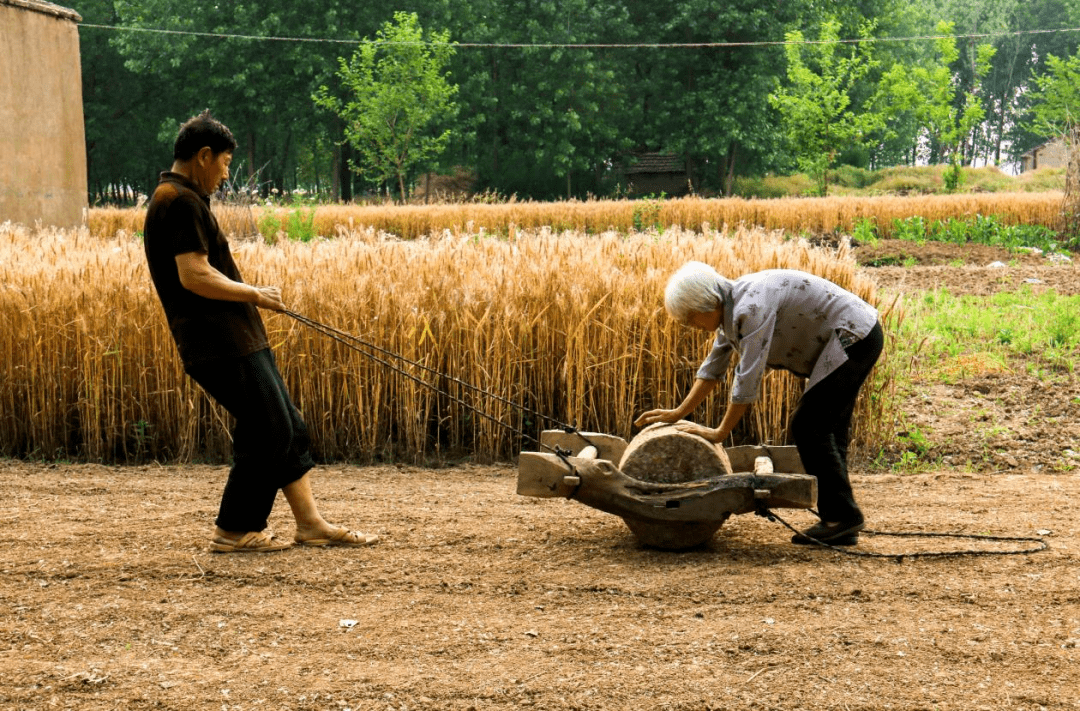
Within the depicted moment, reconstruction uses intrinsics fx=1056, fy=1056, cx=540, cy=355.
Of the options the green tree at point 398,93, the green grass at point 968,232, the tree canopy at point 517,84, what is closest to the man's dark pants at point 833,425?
the green grass at point 968,232

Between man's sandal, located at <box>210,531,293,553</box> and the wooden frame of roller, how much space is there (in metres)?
1.10

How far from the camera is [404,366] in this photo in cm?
630

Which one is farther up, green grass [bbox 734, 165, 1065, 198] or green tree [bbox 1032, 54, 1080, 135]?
green tree [bbox 1032, 54, 1080, 135]

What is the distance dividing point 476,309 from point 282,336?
1.17m

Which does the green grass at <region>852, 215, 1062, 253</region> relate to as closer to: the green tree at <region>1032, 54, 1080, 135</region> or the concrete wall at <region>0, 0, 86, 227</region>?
the concrete wall at <region>0, 0, 86, 227</region>

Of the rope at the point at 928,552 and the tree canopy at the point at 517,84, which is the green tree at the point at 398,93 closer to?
the tree canopy at the point at 517,84

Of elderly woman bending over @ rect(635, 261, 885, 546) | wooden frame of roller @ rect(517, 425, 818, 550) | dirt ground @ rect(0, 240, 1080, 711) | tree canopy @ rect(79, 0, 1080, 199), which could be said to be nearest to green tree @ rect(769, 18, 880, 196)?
tree canopy @ rect(79, 0, 1080, 199)

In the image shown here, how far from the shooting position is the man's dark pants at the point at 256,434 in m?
4.06

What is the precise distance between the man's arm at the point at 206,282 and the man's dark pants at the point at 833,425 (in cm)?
219

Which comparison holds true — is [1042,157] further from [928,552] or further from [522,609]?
[522,609]

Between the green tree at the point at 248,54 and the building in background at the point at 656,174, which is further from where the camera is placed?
the building in background at the point at 656,174

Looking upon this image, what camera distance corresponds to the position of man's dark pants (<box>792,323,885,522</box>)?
4.16 m

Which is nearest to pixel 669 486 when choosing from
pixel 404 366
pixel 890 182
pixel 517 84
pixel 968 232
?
pixel 404 366

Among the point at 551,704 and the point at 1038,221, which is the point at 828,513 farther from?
the point at 1038,221
